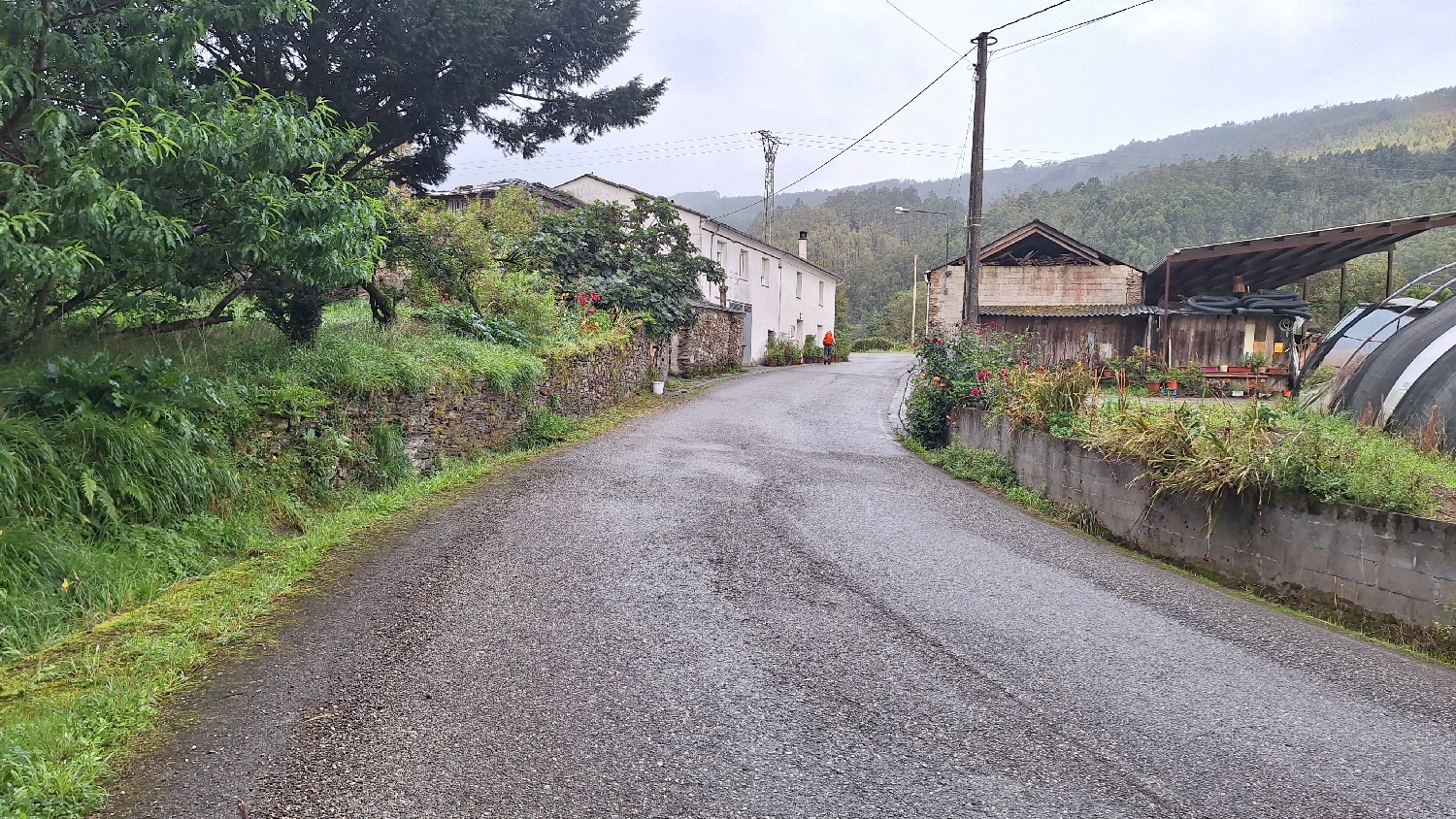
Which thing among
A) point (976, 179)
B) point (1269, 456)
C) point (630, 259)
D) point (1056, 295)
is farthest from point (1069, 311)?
point (1269, 456)

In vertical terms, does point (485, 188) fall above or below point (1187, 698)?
above

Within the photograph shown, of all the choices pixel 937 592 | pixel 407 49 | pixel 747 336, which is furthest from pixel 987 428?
pixel 747 336

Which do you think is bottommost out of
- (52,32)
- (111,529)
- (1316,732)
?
(1316,732)

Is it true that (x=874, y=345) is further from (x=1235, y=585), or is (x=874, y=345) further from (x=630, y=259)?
(x=1235, y=585)

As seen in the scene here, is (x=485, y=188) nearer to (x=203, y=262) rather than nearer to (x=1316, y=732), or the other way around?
(x=203, y=262)

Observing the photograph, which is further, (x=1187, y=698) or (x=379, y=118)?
(x=379, y=118)

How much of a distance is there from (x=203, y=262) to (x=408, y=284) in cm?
563

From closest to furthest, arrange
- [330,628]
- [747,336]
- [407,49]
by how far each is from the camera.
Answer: [330,628], [407,49], [747,336]

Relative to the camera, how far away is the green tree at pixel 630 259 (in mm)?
18562

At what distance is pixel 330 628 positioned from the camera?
4965 millimetres

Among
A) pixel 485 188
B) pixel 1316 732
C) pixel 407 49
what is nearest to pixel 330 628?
pixel 1316 732

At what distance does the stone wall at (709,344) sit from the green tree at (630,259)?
1224 mm

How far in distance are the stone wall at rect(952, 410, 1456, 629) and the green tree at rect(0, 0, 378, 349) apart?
769 centimetres

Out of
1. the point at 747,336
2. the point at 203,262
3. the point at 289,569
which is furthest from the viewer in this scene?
the point at 747,336
